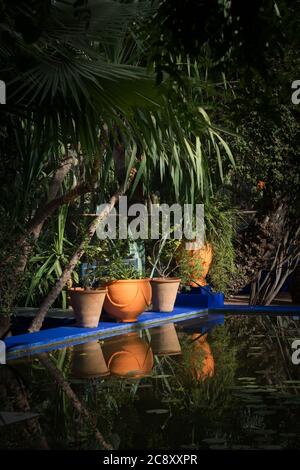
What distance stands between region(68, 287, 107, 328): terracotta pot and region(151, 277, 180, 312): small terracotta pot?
2.21m

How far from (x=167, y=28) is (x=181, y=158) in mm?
6293

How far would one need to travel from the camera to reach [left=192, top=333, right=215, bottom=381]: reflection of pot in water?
310 inches

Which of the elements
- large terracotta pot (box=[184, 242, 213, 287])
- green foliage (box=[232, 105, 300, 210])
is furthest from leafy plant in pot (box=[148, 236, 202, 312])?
green foliage (box=[232, 105, 300, 210])

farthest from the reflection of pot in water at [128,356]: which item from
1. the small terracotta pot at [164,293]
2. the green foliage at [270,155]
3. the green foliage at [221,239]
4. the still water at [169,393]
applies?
the green foliage at [221,239]

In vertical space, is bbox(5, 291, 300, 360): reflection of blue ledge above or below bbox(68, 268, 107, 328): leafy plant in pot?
below

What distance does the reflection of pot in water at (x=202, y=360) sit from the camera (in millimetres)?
7883

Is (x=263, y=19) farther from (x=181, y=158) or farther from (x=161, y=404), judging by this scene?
(x=181, y=158)

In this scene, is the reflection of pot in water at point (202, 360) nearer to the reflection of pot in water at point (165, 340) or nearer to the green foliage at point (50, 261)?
the reflection of pot in water at point (165, 340)

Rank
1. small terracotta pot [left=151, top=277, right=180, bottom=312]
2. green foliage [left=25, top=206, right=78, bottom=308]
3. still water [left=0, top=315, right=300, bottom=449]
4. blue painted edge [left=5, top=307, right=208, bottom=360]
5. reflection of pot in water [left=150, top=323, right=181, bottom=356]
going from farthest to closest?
small terracotta pot [left=151, top=277, right=180, bottom=312] → green foliage [left=25, top=206, right=78, bottom=308] → reflection of pot in water [left=150, top=323, right=181, bottom=356] → blue painted edge [left=5, top=307, right=208, bottom=360] → still water [left=0, top=315, right=300, bottom=449]

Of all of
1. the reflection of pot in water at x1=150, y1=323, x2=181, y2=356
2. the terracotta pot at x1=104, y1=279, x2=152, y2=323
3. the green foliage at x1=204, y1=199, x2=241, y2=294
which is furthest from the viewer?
the green foliage at x1=204, y1=199, x2=241, y2=294

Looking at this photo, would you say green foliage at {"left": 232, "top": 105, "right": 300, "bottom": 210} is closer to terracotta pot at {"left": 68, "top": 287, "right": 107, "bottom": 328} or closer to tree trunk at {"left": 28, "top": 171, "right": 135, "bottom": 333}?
tree trunk at {"left": 28, "top": 171, "right": 135, "bottom": 333}

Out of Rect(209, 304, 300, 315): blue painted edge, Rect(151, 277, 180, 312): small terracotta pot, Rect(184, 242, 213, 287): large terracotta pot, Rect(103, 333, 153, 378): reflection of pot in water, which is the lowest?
Rect(209, 304, 300, 315): blue painted edge

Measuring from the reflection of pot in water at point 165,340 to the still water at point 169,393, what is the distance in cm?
1
